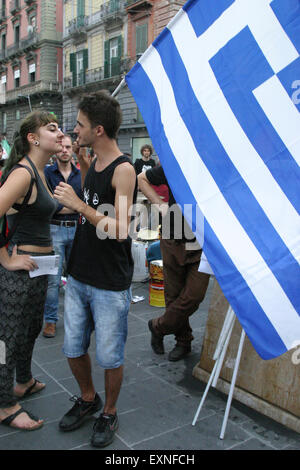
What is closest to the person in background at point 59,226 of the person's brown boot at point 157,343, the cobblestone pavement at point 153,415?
the cobblestone pavement at point 153,415

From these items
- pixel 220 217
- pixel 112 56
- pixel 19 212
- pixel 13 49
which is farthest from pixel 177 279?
pixel 13 49

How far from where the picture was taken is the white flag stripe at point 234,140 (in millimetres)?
2029

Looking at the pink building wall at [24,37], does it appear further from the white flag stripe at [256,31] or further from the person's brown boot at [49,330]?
the white flag stripe at [256,31]

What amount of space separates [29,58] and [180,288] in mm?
36995

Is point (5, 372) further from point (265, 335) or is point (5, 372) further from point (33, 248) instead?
point (265, 335)

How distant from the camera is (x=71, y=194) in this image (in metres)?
2.39

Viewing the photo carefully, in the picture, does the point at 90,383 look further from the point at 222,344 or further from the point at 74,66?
the point at 74,66

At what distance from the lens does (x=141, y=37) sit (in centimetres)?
2359

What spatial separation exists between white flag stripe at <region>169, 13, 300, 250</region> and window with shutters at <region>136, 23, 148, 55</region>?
2257cm

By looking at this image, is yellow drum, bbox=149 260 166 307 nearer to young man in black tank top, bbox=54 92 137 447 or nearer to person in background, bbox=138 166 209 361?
person in background, bbox=138 166 209 361

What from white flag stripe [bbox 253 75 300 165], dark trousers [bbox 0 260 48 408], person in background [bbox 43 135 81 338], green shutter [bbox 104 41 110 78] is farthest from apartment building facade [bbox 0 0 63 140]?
white flag stripe [bbox 253 75 300 165]

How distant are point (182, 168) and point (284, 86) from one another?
65 centimetres

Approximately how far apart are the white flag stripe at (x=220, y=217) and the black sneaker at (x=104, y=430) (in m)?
1.25
